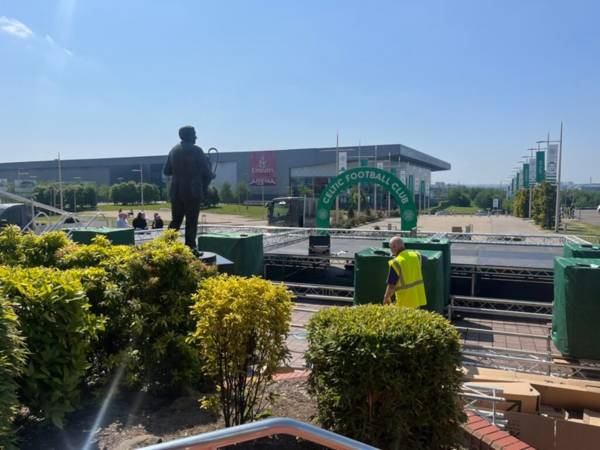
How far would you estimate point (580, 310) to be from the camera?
6.84 meters

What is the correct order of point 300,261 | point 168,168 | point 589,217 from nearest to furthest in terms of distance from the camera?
point 168,168 → point 300,261 → point 589,217

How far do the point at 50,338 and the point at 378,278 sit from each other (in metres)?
5.73

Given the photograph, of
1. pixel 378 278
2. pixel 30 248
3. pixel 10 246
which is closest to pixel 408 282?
pixel 378 278

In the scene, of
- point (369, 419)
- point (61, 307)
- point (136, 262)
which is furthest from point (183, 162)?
point (369, 419)

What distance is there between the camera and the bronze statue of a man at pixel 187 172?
6.85m

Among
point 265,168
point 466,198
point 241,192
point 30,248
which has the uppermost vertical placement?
point 265,168

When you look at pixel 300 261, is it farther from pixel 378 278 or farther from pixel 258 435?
pixel 258 435

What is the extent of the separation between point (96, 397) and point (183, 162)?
3.56 m

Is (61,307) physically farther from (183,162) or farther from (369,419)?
(183,162)

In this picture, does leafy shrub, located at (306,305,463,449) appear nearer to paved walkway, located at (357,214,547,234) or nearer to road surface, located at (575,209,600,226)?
paved walkway, located at (357,214,547,234)

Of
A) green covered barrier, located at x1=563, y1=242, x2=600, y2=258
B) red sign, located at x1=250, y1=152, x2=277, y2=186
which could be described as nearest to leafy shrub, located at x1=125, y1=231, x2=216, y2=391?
green covered barrier, located at x1=563, y1=242, x2=600, y2=258

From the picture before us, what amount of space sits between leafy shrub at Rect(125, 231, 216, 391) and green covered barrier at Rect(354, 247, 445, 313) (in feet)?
14.0

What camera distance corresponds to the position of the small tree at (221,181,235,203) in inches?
2741

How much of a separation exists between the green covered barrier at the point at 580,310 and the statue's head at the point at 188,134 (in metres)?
5.69
